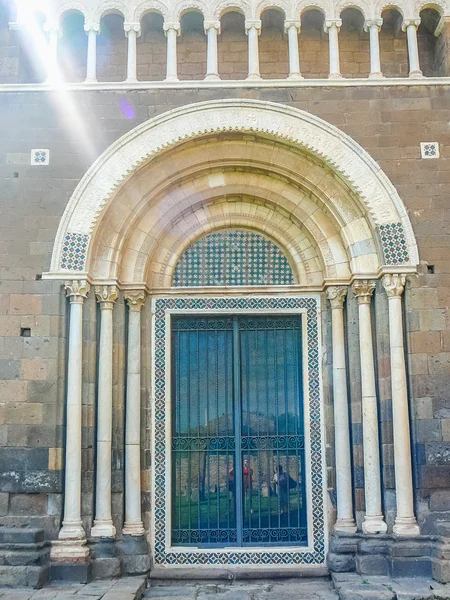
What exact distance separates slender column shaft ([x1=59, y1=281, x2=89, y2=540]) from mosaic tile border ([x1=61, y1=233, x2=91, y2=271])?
23 centimetres

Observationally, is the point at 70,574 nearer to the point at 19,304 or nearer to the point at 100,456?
the point at 100,456

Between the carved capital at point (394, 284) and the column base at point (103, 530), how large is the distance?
15.8 feet

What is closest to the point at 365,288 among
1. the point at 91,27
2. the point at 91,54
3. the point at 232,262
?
the point at 232,262

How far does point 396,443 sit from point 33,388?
480 centimetres

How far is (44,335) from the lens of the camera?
978 centimetres

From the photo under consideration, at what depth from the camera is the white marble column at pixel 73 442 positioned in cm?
925

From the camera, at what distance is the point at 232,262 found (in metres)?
11.0

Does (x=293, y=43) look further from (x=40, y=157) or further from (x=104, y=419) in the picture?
A: (x=104, y=419)

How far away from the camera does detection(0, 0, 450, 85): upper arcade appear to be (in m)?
10.5

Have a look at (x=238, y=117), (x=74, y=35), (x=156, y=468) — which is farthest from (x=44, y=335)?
(x=74, y=35)

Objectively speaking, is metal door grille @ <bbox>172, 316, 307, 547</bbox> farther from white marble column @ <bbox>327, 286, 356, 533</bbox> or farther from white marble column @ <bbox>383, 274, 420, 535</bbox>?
white marble column @ <bbox>383, 274, 420, 535</bbox>

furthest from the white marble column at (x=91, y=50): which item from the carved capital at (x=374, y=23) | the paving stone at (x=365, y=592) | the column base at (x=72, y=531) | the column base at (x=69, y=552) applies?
the paving stone at (x=365, y=592)

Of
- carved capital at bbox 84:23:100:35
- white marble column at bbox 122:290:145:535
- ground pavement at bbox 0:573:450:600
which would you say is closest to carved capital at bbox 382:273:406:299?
white marble column at bbox 122:290:145:535

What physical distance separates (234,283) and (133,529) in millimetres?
3731
